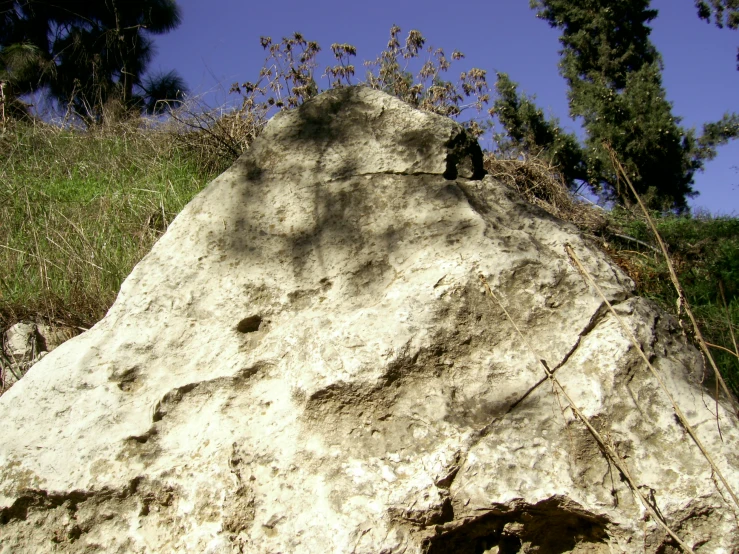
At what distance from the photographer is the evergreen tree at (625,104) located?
7.20 meters

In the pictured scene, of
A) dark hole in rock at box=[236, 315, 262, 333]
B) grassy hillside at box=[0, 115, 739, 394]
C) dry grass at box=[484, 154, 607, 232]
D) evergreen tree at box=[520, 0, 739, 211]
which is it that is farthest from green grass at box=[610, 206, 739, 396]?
evergreen tree at box=[520, 0, 739, 211]

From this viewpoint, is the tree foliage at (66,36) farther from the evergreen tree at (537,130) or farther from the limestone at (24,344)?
the limestone at (24,344)

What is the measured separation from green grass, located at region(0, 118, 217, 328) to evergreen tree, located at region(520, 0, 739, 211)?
4.35 m

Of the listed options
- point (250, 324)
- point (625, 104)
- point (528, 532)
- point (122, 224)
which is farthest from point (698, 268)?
point (625, 104)

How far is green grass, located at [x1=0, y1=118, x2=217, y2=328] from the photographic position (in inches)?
99.7

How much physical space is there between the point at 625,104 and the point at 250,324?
7377 mm

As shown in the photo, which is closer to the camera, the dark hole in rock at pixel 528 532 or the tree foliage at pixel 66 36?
the dark hole in rock at pixel 528 532

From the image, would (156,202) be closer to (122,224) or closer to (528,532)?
(122,224)

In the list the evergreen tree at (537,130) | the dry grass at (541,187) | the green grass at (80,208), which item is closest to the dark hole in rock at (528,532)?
the green grass at (80,208)

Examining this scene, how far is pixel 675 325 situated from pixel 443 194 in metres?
0.62

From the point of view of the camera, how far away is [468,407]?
3.98 feet

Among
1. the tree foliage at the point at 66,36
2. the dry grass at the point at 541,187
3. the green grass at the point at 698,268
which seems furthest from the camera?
the tree foliage at the point at 66,36

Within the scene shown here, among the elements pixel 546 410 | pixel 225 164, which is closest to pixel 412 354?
pixel 546 410

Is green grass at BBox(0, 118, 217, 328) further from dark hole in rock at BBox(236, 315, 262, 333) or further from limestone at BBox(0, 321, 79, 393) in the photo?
dark hole in rock at BBox(236, 315, 262, 333)
